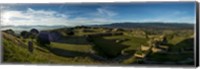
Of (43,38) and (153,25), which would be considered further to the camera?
(43,38)

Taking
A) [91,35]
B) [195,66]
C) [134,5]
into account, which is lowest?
[195,66]

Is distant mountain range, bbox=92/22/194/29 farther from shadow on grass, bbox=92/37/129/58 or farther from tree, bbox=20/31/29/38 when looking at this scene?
tree, bbox=20/31/29/38

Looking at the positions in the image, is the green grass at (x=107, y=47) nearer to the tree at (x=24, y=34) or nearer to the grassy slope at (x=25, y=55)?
the grassy slope at (x=25, y=55)

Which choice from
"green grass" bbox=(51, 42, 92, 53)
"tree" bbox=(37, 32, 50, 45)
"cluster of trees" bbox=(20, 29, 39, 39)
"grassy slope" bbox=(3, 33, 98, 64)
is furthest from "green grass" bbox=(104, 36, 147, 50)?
"cluster of trees" bbox=(20, 29, 39, 39)

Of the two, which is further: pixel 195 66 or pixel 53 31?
pixel 53 31

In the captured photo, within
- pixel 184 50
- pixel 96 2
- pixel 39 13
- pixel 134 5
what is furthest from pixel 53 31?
pixel 184 50

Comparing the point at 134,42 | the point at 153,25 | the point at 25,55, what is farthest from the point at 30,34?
the point at 153,25

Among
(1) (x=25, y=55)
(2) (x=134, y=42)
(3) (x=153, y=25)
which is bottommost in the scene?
(1) (x=25, y=55)

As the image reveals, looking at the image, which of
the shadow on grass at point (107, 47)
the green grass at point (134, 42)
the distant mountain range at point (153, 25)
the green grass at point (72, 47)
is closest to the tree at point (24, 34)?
the green grass at point (72, 47)

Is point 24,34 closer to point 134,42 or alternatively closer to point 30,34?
point 30,34

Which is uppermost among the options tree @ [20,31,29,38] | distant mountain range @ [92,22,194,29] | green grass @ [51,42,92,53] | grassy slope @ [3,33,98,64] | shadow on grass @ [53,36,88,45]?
distant mountain range @ [92,22,194,29]

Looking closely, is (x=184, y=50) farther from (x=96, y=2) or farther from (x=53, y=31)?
(x=53, y=31)
